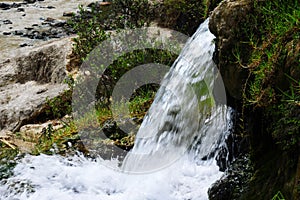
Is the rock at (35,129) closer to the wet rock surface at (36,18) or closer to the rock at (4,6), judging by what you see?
the wet rock surface at (36,18)

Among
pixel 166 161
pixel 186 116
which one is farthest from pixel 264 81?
pixel 166 161

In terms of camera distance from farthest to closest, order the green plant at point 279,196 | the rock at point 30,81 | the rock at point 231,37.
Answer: the rock at point 30,81 → the rock at point 231,37 → the green plant at point 279,196

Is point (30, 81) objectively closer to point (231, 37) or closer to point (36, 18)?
point (231, 37)

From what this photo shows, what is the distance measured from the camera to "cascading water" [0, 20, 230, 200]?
369 cm

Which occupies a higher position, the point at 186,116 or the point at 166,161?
the point at 186,116

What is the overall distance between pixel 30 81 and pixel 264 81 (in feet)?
19.7

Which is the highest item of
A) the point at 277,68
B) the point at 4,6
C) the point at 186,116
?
the point at 277,68

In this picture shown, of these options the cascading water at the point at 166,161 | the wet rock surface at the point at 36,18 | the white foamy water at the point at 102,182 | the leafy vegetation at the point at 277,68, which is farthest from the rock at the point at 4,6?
the leafy vegetation at the point at 277,68

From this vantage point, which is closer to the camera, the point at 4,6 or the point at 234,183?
the point at 234,183

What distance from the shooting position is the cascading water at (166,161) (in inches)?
145

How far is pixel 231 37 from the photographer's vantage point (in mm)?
3291

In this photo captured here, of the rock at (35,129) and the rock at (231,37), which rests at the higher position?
the rock at (231,37)

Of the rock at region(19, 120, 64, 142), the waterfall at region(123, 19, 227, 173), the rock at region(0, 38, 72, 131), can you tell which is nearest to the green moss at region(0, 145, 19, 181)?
the rock at region(19, 120, 64, 142)

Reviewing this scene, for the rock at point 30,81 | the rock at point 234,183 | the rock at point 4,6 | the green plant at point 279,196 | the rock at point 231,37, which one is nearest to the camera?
the green plant at point 279,196
